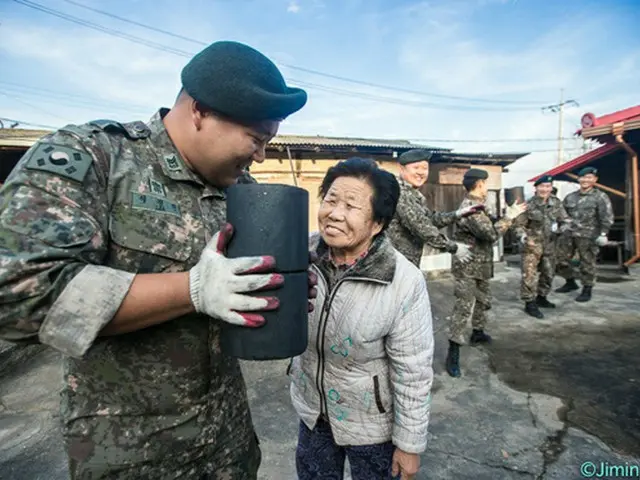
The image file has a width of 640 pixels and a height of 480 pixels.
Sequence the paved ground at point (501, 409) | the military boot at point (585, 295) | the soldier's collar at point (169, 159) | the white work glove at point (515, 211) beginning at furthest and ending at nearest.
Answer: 1. the military boot at point (585, 295)
2. the white work glove at point (515, 211)
3. the paved ground at point (501, 409)
4. the soldier's collar at point (169, 159)

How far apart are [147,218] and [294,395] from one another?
127 cm

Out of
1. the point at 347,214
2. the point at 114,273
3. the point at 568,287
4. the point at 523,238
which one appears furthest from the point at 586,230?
the point at 114,273

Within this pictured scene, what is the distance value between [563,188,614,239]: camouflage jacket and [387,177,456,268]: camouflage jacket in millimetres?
5032

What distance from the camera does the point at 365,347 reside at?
1.62 meters

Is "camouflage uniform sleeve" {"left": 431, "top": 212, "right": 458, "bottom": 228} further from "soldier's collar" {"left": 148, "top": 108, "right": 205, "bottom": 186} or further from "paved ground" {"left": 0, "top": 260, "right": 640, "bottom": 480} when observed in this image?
"soldier's collar" {"left": 148, "top": 108, "right": 205, "bottom": 186}

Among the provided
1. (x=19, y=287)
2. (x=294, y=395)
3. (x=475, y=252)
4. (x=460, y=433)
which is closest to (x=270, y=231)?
(x=19, y=287)

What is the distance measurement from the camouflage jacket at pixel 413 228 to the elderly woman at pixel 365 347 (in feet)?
5.52

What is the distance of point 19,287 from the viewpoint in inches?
30.5

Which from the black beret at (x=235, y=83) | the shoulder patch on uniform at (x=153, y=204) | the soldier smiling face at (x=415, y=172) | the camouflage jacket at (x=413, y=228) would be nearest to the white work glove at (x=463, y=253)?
the camouflage jacket at (x=413, y=228)

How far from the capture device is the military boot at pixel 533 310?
5.78 metres

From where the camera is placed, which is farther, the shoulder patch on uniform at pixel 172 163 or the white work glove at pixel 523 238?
the white work glove at pixel 523 238

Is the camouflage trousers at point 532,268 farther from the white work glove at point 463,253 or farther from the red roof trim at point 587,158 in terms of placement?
the red roof trim at point 587,158

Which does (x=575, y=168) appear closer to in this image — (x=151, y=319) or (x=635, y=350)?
(x=635, y=350)

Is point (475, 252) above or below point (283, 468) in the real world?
above
